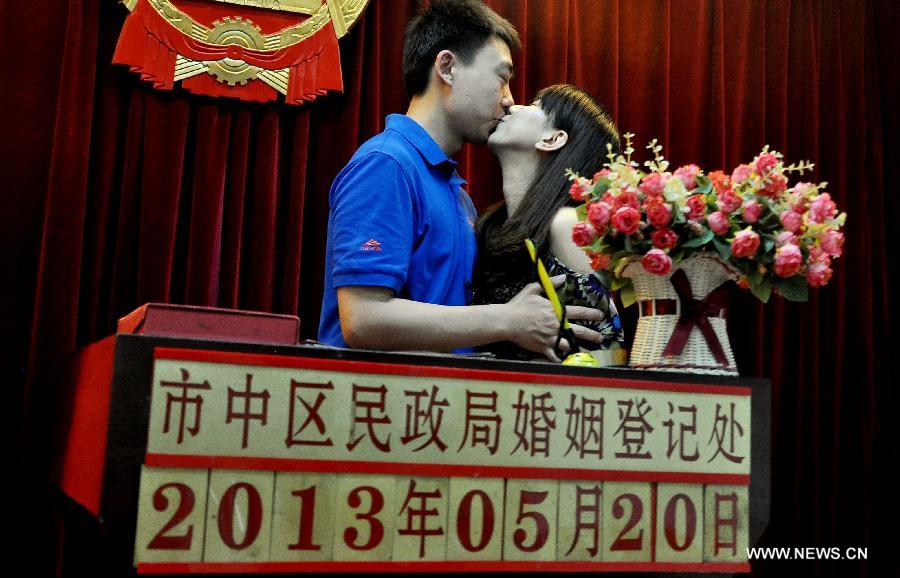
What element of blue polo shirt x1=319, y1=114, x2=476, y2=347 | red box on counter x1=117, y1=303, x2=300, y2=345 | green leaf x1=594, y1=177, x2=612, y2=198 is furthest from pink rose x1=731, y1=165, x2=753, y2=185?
red box on counter x1=117, y1=303, x2=300, y2=345

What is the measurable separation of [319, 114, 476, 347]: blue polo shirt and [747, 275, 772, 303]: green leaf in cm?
55

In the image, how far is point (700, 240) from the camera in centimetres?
152

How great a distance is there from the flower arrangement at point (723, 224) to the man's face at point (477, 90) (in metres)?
0.46

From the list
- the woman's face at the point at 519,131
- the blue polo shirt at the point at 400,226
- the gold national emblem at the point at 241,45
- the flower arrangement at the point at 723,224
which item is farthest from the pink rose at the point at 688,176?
the gold national emblem at the point at 241,45

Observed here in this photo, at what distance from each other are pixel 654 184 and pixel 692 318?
227 millimetres

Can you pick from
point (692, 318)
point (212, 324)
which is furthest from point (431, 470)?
point (692, 318)

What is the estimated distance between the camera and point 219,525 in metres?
1.10

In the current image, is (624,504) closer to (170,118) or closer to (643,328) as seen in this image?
(643,328)

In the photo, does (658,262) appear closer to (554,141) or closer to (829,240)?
(829,240)

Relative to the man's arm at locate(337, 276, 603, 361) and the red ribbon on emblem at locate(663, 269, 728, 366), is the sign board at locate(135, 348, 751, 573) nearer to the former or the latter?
the red ribbon on emblem at locate(663, 269, 728, 366)

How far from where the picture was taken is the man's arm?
1.53 meters

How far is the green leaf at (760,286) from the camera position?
1.57 m

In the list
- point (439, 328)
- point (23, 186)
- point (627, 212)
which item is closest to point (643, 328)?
point (627, 212)

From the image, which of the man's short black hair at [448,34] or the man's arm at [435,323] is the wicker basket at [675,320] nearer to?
the man's arm at [435,323]
